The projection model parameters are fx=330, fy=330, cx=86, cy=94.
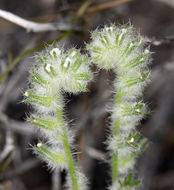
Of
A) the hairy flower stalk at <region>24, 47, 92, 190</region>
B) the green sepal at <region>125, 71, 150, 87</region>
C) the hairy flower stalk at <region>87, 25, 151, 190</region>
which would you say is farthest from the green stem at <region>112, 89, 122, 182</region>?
the hairy flower stalk at <region>24, 47, 92, 190</region>

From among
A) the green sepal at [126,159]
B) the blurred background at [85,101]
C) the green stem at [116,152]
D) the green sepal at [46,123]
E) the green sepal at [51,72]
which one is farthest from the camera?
the blurred background at [85,101]

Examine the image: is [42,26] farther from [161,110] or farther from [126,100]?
[161,110]

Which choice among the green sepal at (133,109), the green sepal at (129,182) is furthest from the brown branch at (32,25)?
the green sepal at (129,182)

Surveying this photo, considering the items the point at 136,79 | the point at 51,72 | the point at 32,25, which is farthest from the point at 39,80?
the point at 32,25

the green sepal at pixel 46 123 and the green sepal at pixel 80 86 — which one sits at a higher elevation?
the green sepal at pixel 80 86

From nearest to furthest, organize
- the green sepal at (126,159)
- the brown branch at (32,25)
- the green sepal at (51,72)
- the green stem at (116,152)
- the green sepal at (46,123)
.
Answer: the green sepal at (51,72)
the green sepal at (46,123)
the green stem at (116,152)
the green sepal at (126,159)
the brown branch at (32,25)

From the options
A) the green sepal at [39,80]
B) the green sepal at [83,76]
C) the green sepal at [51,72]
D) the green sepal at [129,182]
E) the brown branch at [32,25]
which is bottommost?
the green sepal at [129,182]

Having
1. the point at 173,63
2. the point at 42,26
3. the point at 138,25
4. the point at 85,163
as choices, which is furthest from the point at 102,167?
the point at 138,25

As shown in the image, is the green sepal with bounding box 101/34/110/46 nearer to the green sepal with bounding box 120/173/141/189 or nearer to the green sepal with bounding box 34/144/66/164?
the green sepal with bounding box 34/144/66/164

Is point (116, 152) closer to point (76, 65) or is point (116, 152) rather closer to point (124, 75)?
point (124, 75)

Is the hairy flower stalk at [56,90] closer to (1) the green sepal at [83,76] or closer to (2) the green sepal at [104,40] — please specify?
(1) the green sepal at [83,76]
